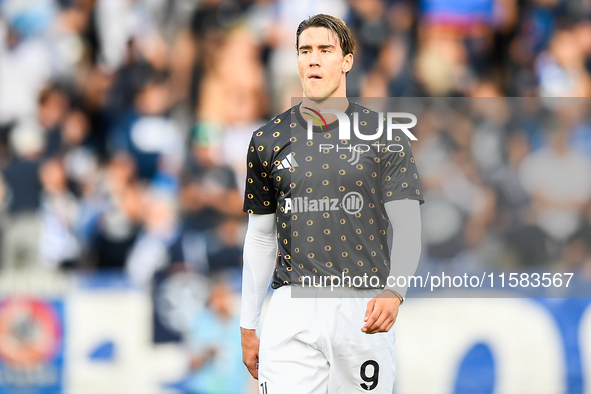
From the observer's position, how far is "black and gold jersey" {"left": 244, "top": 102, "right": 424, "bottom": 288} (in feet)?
10.7

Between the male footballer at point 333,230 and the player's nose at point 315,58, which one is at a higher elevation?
the player's nose at point 315,58

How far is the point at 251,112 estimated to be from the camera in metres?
7.12

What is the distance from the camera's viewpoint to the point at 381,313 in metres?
3.02

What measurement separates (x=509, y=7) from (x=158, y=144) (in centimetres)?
372

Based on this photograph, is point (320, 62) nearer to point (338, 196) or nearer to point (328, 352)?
point (338, 196)

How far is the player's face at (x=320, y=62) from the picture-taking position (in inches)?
129

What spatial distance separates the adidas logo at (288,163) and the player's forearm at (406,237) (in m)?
0.48

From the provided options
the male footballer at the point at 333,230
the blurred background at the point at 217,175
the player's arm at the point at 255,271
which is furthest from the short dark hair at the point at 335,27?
the blurred background at the point at 217,175

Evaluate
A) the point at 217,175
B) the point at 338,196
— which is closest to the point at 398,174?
the point at 338,196

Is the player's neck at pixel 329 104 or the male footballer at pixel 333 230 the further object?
the player's neck at pixel 329 104

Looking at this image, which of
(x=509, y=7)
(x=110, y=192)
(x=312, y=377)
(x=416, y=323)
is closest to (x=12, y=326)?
(x=110, y=192)

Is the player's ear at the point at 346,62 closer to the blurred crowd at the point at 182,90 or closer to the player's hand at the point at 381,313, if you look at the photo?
the player's hand at the point at 381,313

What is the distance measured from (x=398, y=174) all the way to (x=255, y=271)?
0.84 metres

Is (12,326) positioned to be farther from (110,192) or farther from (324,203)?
(324,203)
